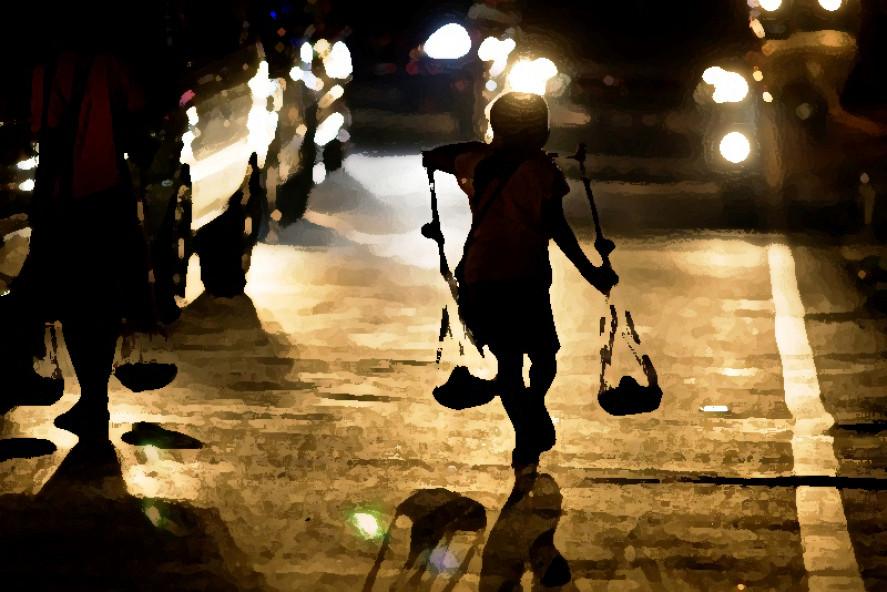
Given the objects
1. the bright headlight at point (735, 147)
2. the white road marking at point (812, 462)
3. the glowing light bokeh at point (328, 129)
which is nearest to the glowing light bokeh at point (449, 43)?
the glowing light bokeh at point (328, 129)

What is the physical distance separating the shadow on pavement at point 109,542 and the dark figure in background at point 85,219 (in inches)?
23.7

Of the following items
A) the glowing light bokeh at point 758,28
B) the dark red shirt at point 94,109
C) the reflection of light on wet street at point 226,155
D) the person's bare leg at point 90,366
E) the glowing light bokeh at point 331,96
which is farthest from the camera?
the glowing light bokeh at point 331,96

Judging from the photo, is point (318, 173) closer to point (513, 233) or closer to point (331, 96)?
point (331, 96)

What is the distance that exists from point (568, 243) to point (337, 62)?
9393 mm

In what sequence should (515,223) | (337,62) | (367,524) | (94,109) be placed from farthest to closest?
1. (337,62)
2. (94,109)
3. (515,223)
4. (367,524)

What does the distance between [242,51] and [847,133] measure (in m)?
6.57

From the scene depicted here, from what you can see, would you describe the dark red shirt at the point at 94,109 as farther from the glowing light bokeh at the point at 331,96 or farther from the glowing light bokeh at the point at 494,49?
the glowing light bokeh at the point at 494,49

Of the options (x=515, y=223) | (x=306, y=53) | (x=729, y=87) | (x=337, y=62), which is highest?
(x=306, y=53)

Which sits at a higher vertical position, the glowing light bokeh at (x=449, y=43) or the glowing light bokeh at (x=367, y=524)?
the glowing light bokeh at (x=449, y=43)

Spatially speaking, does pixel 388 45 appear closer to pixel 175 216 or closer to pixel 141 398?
pixel 175 216

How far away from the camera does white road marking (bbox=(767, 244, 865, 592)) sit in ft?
13.4

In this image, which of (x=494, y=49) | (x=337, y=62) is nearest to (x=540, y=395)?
(x=337, y=62)

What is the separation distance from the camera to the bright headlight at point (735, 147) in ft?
42.1

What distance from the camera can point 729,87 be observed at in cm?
1317
